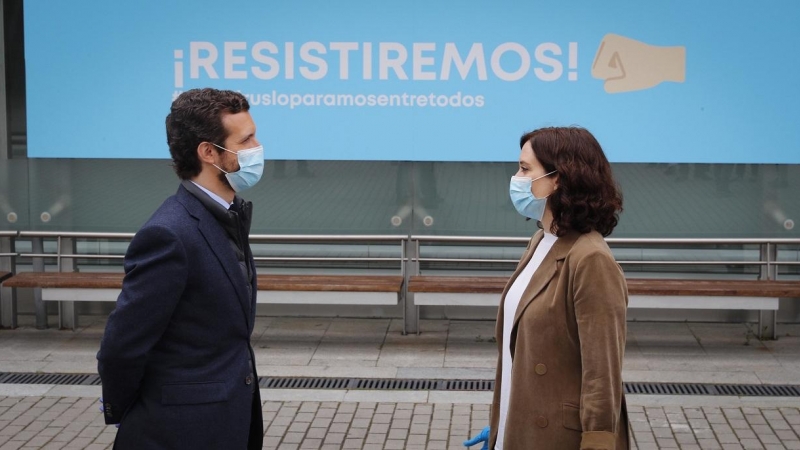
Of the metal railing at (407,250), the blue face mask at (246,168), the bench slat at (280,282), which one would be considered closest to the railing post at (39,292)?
the metal railing at (407,250)

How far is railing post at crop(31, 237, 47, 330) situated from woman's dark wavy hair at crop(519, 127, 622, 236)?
635 cm

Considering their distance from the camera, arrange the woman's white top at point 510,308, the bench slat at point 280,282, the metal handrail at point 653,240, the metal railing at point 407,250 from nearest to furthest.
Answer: the woman's white top at point 510,308
the bench slat at point 280,282
the metal handrail at point 653,240
the metal railing at point 407,250

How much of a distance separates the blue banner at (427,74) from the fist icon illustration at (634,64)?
11 millimetres

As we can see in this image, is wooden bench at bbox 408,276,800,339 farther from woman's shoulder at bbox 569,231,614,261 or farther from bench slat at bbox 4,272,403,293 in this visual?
woman's shoulder at bbox 569,231,614,261

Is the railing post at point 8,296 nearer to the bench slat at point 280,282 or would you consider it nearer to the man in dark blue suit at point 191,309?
the bench slat at point 280,282

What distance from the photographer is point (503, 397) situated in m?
3.40

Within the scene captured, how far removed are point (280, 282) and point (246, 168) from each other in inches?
188

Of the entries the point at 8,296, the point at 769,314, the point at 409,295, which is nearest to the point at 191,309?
the point at 409,295

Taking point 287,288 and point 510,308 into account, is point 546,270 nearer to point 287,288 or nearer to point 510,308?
point 510,308

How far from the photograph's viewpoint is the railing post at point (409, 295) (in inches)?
332

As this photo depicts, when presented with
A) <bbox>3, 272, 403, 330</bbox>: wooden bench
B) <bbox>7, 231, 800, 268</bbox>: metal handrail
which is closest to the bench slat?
<bbox>3, 272, 403, 330</bbox>: wooden bench

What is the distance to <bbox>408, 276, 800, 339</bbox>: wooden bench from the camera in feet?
25.3

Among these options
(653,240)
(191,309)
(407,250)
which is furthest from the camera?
(407,250)

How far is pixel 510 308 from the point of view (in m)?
3.37
